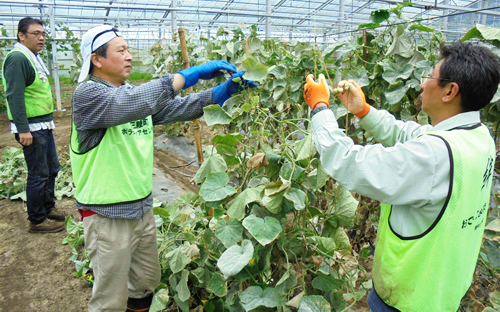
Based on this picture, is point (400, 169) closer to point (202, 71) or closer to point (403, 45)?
point (202, 71)

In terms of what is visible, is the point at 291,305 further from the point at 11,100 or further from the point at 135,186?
the point at 11,100

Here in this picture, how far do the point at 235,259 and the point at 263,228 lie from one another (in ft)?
0.45

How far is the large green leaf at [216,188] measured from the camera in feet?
4.42

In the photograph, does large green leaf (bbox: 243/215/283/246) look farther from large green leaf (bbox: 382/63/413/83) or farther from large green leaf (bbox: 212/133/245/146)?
large green leaf (bbox: 382/63/413/83)

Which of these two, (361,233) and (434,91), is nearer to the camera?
(434,91)

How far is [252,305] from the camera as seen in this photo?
1293mm

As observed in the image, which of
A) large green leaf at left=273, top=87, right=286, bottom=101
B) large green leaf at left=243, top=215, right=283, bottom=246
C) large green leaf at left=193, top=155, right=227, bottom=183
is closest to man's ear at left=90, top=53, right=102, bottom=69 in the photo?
large green leaf at left=193, top=155, right=227, bottom=183

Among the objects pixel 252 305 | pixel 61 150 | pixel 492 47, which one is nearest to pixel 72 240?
pixel 252 305

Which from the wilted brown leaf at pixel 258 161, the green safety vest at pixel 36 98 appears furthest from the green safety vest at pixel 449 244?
the green safety vest at pixel 36 98

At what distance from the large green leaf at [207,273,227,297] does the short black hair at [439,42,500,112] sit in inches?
41.4

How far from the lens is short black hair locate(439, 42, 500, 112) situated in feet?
3.33

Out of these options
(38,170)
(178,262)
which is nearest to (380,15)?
(178,262)

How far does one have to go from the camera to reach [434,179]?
3.22ft

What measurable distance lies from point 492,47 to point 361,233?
1.42 m
